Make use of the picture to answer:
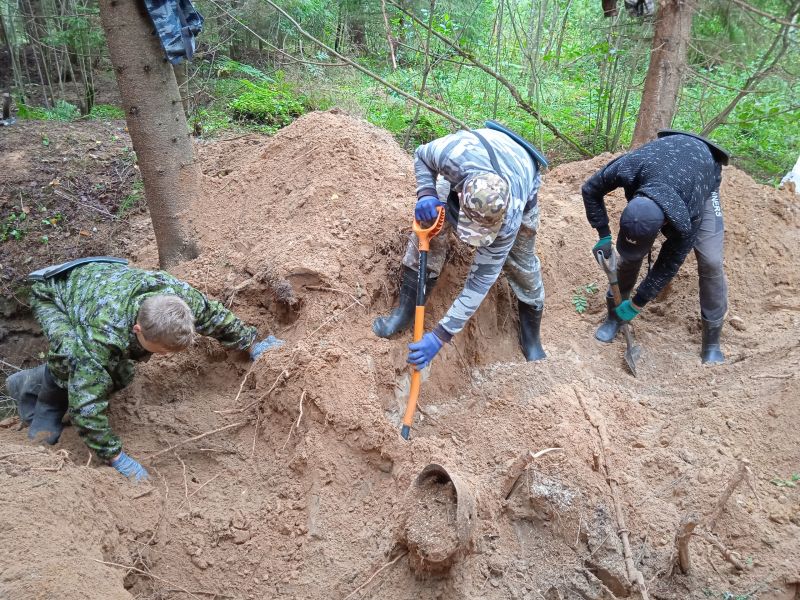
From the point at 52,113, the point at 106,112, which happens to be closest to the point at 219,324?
the point at 52,113

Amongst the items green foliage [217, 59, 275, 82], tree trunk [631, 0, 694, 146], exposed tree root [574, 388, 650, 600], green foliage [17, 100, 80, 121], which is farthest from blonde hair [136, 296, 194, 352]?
green foliage [17, 100, 80, 121]

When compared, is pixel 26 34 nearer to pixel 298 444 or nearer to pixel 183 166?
pixel 183 166

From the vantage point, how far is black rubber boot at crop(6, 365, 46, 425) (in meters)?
3.05

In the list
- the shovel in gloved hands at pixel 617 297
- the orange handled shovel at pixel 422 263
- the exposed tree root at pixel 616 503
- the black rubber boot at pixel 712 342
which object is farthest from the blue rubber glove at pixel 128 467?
the black rubber boot at pixel 712 342

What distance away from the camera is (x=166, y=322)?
256 centimetres

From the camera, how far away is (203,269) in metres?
3.76

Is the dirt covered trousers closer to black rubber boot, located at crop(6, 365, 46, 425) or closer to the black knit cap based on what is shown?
the black knit cap

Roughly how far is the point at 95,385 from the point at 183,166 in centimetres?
182

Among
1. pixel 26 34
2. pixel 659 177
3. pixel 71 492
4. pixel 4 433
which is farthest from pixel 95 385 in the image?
pixel 26 34

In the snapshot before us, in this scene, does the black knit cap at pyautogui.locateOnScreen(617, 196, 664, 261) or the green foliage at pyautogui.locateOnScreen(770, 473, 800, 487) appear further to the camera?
the black knit cap at pyautogui.locateOnScreen(617, 196, 664, 261)

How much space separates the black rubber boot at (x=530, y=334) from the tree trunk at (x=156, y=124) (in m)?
2.35

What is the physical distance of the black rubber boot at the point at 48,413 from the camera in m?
2.89

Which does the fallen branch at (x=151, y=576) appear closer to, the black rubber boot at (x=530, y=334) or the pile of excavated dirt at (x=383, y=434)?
the pile of excavated dirt at (x=383, y=434)

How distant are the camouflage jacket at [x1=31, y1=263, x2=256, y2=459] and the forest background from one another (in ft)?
11.1
